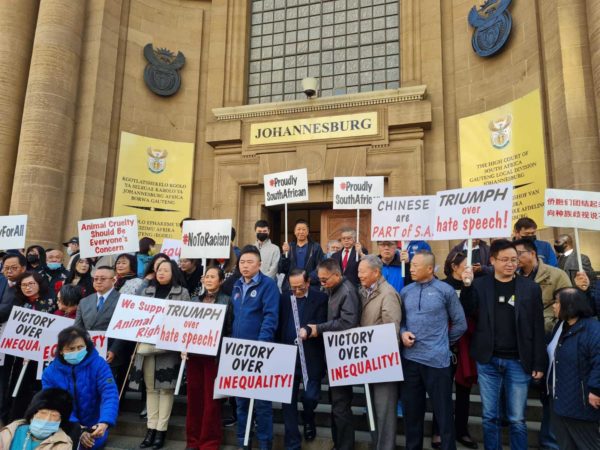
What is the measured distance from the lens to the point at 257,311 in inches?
207

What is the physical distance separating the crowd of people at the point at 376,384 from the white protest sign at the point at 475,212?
1.10 feet

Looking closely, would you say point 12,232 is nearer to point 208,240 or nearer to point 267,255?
point 208,240

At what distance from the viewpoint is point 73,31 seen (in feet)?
42.8

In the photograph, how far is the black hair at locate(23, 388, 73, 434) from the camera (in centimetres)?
358

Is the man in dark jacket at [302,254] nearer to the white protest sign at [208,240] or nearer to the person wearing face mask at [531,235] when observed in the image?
the white protest sign at [208,240]

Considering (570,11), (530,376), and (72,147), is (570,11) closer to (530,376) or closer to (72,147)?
(530,376)

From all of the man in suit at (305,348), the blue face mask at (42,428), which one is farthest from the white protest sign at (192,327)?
the blue face mask at (42,428)

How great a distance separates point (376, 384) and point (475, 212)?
2258 millimetres

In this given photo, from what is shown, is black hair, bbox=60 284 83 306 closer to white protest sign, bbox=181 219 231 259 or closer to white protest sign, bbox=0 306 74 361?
white protest sign, bbox=0 306 74 361

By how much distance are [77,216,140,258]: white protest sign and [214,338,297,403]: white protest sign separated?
341cm

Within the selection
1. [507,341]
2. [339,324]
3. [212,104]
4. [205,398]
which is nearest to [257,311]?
[339,324]

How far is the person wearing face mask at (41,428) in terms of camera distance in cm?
346

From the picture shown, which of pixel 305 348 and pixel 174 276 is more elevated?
pixel 174 276

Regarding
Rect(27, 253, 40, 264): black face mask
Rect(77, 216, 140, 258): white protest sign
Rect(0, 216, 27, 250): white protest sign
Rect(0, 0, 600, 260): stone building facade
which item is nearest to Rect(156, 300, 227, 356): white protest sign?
Rect(77, 216, 140, 258): white protest sign
